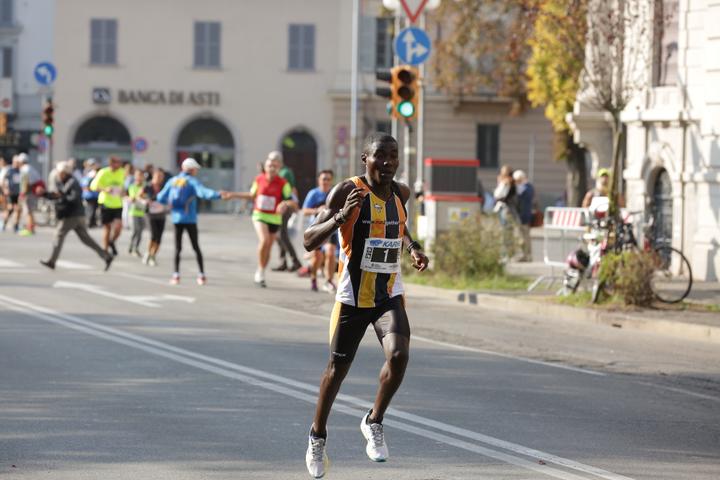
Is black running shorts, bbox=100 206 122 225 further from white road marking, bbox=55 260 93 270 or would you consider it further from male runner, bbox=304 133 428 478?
male runner, bbox=304 133 428 478

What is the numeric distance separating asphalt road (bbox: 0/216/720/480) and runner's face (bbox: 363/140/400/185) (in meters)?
1.49

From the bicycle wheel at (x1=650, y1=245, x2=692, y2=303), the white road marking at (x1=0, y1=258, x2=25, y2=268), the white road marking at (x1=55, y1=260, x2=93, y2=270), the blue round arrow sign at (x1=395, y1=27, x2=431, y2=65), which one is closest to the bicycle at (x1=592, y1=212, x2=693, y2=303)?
the bicycle wheel at (x1=650, y1=245, x2=692, y2=303)

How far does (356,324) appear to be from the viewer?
7785 mm

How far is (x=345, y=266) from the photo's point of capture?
25.7ft

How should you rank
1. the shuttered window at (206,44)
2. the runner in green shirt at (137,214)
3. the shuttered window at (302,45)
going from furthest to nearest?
the shuttered window at (302,45) → the shuttered window at (206,44) → the runner in green shirt at (137,214)

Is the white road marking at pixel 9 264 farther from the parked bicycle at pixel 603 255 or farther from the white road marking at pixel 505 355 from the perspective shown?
the white road marking at pixel 505 355

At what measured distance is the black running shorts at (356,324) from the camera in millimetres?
7746

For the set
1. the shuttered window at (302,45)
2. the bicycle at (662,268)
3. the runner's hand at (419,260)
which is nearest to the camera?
the runner's hand at (419,260)

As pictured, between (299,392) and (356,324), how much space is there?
3.03 meters

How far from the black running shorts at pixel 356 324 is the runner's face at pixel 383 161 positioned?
633mm

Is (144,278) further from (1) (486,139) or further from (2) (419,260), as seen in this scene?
(1) (486,139)

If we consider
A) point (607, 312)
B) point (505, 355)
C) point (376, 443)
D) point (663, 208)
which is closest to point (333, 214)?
point (376, 443)

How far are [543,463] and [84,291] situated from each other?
12399 millimetres

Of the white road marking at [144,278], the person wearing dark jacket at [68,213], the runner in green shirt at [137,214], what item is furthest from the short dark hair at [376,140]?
the runner in green shirt at [137,214]
